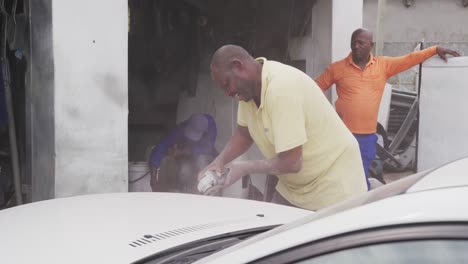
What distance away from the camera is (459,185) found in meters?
1.59

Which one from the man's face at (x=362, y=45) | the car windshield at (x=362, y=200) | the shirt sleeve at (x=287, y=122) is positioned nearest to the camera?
the car windshield at (x=362, y=200)

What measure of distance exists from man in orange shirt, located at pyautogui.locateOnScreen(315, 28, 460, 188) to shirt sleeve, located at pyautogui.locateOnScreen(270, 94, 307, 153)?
278 centimetres

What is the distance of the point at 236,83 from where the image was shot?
11.9ft

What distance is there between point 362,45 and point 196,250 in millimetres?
4234

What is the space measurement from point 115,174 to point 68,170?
0.38m

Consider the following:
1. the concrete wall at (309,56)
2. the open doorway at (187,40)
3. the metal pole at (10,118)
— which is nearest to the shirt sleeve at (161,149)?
the open doorway at (187,40)

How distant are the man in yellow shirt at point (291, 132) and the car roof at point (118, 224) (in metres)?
0.42

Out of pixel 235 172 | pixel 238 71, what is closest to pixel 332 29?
pixel 238 71

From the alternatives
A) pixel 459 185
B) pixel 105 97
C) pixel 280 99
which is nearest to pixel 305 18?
pixel 105 97

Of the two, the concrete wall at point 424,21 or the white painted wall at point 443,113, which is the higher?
the concrete wall at point 424,21

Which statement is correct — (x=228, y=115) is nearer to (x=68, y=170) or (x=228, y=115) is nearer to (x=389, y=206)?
(x=68, y=170)

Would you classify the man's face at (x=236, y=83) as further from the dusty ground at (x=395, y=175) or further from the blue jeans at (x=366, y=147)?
the dusty ground at (x=395, y=175)

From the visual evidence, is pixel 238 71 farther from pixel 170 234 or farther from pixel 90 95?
pixel 90 95

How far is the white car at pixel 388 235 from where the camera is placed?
1.44 m
